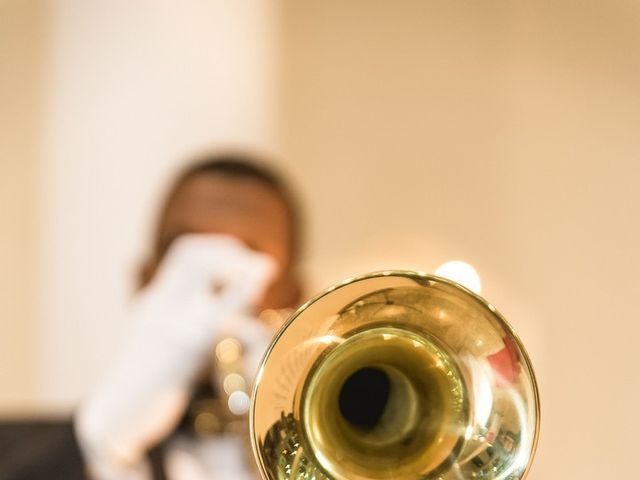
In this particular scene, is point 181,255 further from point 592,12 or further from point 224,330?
point 592,12

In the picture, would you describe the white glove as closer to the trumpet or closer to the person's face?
the person's face

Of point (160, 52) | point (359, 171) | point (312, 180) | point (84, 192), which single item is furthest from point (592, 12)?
point (84, 192)

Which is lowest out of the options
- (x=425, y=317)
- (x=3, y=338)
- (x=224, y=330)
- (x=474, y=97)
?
(x=3, y=338)

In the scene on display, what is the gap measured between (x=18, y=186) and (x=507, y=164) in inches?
58.6

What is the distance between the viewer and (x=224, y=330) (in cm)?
122

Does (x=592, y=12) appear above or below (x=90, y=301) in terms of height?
above

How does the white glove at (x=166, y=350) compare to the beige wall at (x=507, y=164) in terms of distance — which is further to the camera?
the beige wall at (x=507, y=164)

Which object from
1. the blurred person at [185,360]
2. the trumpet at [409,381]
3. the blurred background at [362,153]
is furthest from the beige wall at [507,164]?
the trumpet at [409,381]

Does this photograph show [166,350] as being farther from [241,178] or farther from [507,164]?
[507,164]

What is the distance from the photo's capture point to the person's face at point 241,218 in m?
1.37

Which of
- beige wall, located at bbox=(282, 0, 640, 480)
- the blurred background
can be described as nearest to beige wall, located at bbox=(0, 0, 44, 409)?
the blurred background

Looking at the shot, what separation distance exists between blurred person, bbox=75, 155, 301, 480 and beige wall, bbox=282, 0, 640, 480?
0.64 meters

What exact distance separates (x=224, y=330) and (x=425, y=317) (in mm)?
542

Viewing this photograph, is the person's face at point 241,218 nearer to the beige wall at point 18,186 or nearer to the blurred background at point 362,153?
the blurred background at point 362,153
